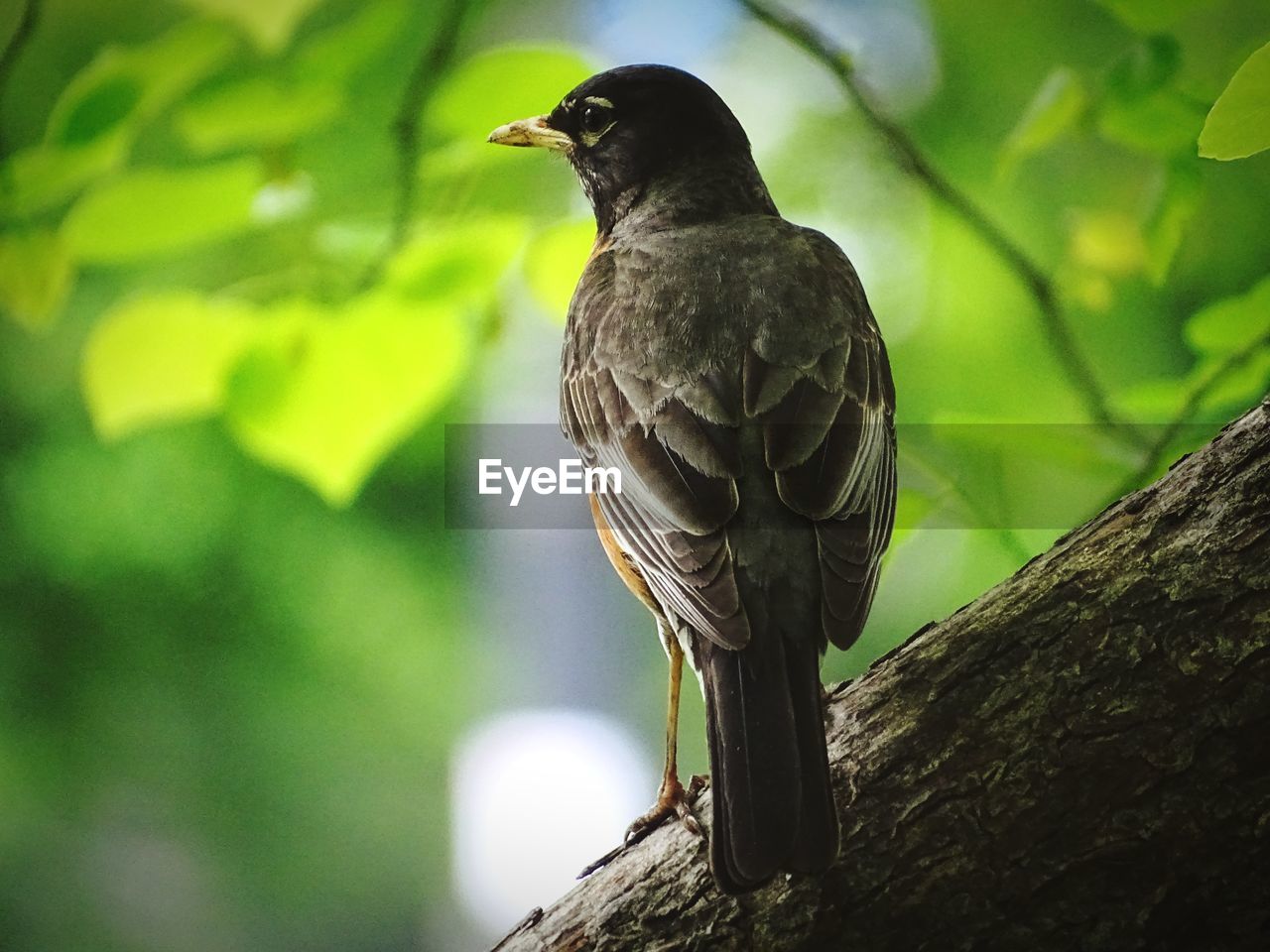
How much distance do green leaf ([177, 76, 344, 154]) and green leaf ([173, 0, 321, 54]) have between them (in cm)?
16

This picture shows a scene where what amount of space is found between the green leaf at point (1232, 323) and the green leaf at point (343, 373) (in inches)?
75.8

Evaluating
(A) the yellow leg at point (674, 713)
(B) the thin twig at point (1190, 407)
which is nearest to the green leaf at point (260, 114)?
(A) the yellow leg at point (674, 713)

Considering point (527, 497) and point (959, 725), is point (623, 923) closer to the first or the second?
point (959, 725)

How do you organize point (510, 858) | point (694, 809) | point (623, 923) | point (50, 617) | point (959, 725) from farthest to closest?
1. point (50, 617)
2. point (510, 858)
3. point (694, 809)
4. point (623, 923)
5. point (959, 725)

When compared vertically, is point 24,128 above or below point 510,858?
above

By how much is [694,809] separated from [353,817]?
137cm

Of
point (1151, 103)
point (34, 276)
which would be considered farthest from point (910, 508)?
point (34, 276)

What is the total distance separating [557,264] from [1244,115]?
1611 millimetres

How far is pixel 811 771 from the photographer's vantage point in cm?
169

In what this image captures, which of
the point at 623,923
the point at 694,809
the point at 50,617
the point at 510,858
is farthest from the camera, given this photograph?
the point at 50,617

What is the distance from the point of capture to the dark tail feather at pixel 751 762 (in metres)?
1.65

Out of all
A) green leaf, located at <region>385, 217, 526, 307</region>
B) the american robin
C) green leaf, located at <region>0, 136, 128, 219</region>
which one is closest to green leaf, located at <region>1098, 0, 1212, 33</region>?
the american robin

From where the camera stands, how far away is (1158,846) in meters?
1.60

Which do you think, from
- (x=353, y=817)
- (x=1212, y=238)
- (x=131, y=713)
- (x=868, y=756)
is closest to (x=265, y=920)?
(x=353, y=817)
